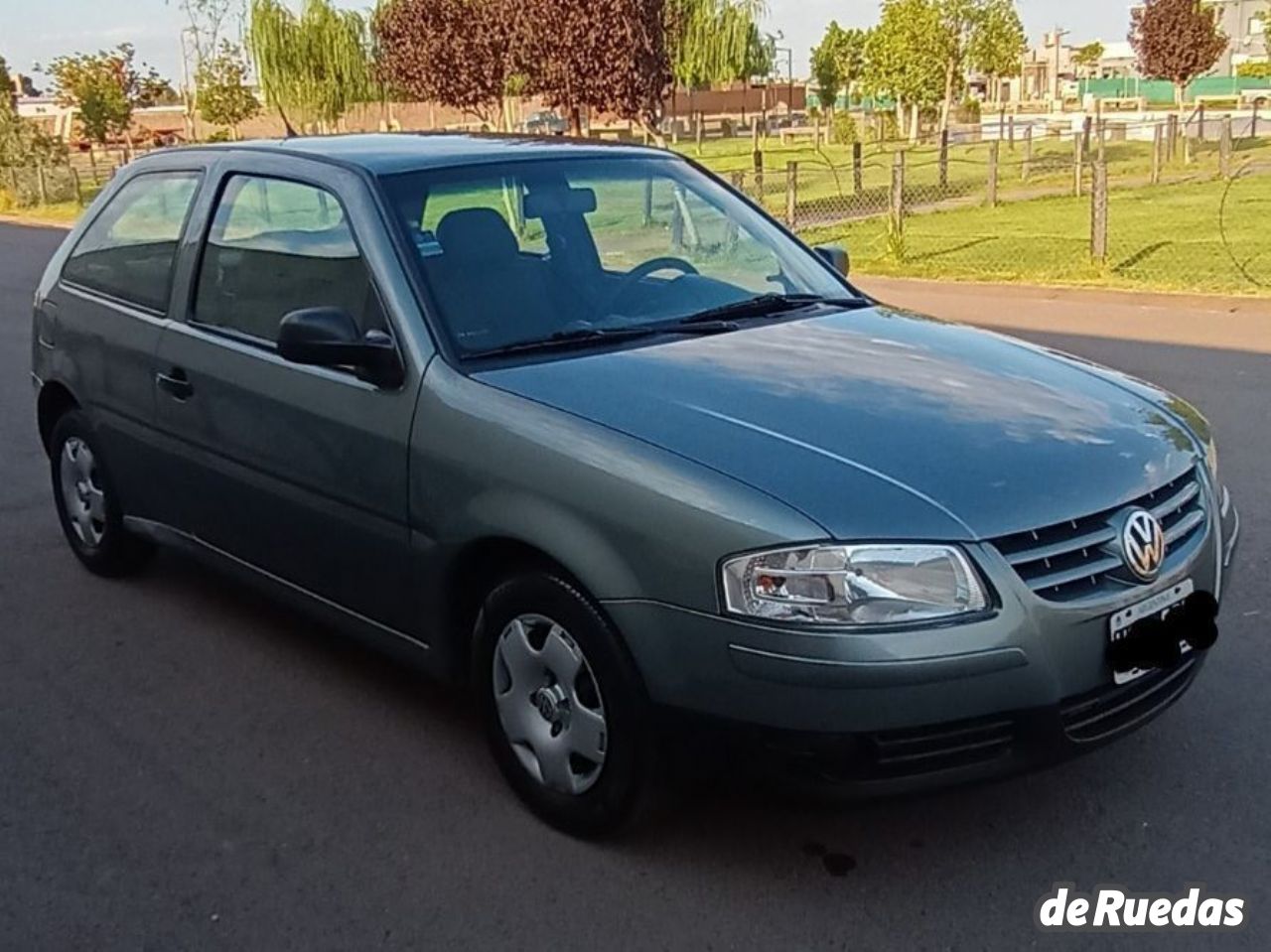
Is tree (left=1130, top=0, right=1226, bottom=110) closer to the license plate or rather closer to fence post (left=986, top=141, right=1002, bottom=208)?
fence post (left=986, top=141, right=1002, bottom=208)

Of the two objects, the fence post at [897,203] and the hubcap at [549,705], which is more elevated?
the fence post at [897,203]

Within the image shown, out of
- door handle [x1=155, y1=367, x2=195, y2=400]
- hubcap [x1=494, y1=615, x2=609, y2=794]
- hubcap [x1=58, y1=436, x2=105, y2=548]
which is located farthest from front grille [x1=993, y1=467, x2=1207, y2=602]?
hubcap [x1=58, y1=436, x2=105, y2=548]

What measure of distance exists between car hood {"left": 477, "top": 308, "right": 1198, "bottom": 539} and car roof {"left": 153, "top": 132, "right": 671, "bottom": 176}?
3.19ft

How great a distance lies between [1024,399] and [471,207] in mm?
1727

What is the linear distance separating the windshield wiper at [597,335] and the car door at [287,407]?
0.91ft

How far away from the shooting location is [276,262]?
4.60 m

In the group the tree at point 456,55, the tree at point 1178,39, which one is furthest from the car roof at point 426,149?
the tree at point 1178,39

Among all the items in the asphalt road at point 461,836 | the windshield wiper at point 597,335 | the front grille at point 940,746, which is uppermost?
the windshield wiper at point 597,335

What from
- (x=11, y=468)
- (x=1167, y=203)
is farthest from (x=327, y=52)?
(x=11, y=468)

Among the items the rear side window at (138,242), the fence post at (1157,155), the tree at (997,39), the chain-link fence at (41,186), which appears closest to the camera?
the rear side window at (138,242)

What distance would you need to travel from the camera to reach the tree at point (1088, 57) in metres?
105

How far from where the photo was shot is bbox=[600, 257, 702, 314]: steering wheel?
14.3 feet

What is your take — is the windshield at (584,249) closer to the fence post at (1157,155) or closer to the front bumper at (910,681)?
the front bumper at (910,681)

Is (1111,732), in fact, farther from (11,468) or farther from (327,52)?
(327,52)
